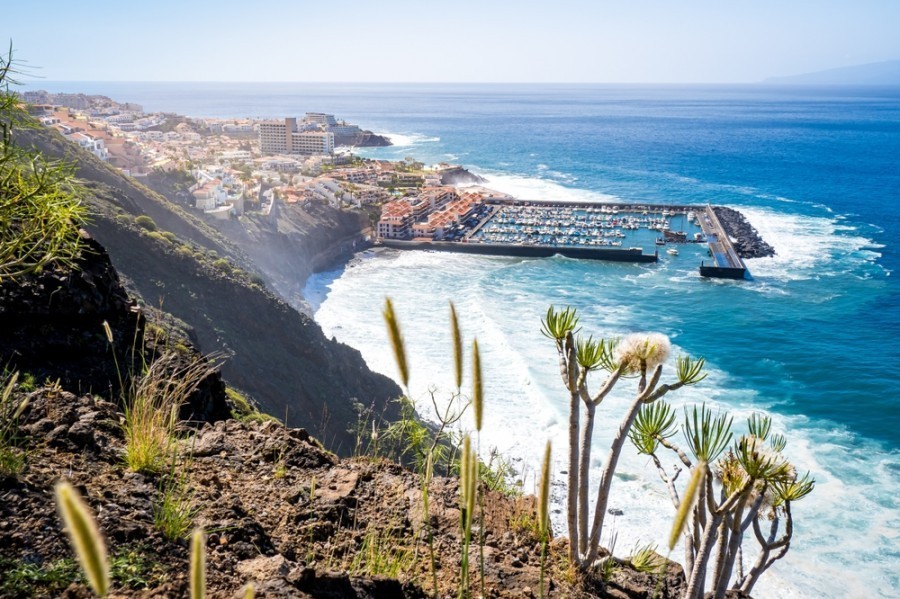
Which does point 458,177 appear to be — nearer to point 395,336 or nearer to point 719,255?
point 719,255

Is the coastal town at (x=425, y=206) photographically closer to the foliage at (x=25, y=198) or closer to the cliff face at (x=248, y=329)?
the cliff face at (x=248, y=329)

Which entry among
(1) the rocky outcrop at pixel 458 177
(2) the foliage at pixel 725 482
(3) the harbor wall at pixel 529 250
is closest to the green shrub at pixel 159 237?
(2) the foliage at pixel 725 482

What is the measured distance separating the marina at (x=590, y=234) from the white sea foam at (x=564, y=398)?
2298mm

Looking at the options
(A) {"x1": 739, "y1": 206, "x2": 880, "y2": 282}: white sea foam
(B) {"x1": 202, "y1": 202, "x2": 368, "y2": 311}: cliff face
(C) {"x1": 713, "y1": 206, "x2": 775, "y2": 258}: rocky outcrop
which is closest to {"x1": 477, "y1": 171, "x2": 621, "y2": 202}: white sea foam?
(C) {"x1": 713, "y1": 206, "x2": 775, "y2": 258}: rocky outcrop

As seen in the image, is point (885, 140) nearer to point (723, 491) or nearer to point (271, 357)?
point (271, 357)

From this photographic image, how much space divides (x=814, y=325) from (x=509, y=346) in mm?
15155

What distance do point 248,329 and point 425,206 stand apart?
120 ft

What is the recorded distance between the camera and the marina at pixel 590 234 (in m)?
45.3

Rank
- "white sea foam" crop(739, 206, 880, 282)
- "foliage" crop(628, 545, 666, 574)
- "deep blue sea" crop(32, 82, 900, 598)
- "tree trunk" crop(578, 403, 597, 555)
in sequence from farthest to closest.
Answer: "white sea foam" crop(739, 206, 880, 282)
"deep blue sea" crop(32, 82, 900, 598)
"foliage" crop(628, 545, 666, 574)
"tree trunk" crop(578, 403, 597, 555)

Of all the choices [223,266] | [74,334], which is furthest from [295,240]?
[74,334]

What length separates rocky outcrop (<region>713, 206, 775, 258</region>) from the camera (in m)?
44.7

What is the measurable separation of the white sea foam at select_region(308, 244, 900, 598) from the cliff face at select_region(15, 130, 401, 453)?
257 centimetres

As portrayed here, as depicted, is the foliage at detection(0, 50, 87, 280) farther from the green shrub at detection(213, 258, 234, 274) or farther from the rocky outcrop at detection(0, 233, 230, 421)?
the green shrub at detection(213, 258, 234, 274)

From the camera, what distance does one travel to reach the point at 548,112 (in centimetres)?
18988
